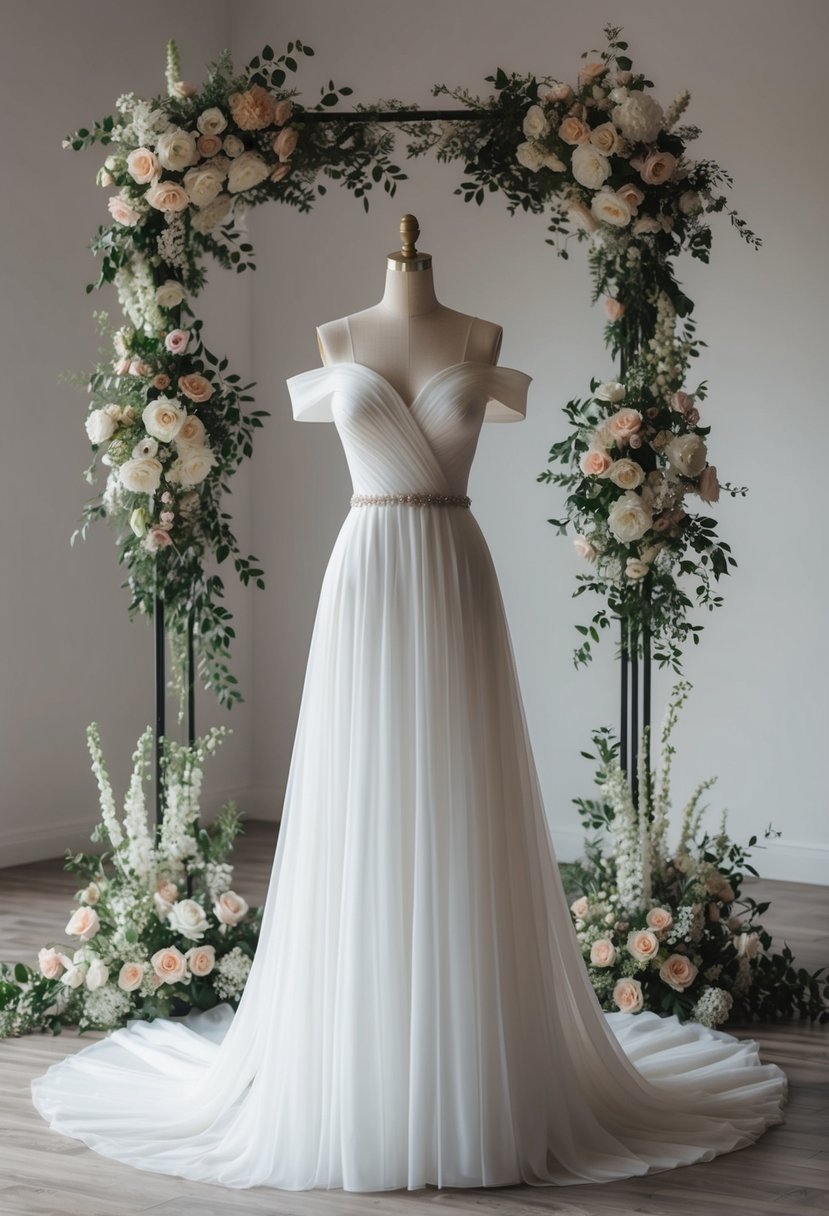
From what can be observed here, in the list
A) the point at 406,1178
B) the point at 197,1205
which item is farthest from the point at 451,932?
the point at 197,1205

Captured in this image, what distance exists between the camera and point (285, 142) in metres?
3.94

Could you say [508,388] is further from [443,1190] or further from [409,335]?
[443,1190]

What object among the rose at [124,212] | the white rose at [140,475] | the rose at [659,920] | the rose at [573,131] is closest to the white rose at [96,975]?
the white rose at [140,475]

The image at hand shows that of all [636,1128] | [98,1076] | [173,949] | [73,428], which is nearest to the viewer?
[636,1128]

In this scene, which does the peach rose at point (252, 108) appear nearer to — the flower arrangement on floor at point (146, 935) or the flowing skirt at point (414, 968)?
Result: the flowing skirt at point (414, 968)

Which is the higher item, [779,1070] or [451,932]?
[451,932]

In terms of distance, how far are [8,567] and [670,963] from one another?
3.30m

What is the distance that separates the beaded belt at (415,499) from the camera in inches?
123

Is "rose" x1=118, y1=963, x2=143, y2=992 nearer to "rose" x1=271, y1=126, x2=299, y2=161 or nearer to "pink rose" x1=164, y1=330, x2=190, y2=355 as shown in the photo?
"pink rose" x1=164, y1=330, x2=190, y2=355

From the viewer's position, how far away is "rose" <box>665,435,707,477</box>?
3.95 m

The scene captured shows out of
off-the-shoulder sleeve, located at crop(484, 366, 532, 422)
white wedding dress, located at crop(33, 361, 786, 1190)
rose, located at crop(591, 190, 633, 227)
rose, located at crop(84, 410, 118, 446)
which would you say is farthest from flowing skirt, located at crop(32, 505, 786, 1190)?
rose, located at crop(591, 190, 633, 227)

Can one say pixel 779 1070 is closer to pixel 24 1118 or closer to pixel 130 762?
pixel 24 1118

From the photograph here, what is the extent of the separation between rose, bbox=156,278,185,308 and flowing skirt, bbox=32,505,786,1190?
1.21m

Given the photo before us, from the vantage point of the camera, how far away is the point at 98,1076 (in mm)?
3521
